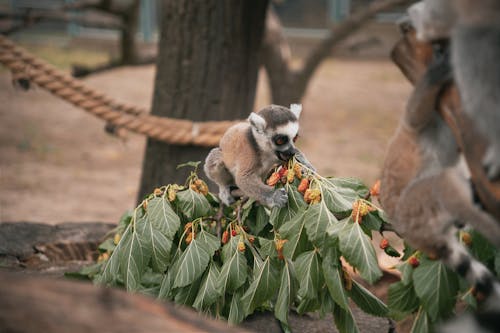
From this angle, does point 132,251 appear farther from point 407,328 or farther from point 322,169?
point 322,169

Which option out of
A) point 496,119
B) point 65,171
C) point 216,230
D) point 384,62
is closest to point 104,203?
point 65,171

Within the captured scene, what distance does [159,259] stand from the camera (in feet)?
8.38

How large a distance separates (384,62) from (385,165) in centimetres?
1206

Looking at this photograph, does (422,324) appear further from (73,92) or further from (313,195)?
(73,92)

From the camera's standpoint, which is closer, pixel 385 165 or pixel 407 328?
pixel 385 165

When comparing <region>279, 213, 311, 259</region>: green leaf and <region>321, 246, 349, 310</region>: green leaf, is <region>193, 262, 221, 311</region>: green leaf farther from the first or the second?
<region>321, 246, 349, 310</region>: green leaf

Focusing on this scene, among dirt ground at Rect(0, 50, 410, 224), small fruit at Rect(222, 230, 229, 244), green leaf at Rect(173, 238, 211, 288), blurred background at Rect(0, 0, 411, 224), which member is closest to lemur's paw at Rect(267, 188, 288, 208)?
small fruit at Rect(222, 230, 229, 244)

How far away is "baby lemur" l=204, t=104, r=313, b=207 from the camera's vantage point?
2580mm

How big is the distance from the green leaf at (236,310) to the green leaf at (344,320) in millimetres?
397

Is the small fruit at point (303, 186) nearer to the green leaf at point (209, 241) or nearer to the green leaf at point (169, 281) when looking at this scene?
the green leaf at point (209, 241)

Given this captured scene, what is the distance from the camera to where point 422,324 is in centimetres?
212

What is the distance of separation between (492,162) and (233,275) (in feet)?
4.28

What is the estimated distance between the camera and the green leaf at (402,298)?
7.29 feet

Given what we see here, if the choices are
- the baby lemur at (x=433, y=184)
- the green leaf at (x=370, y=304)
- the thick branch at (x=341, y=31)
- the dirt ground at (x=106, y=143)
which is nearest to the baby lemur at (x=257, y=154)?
the green leaf at (x=370, y=304)
